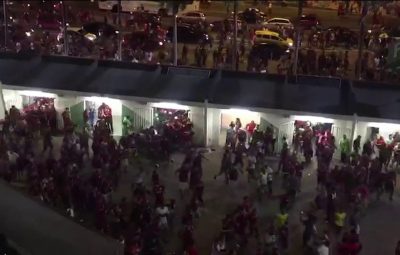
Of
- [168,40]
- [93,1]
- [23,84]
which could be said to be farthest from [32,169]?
[93,1]

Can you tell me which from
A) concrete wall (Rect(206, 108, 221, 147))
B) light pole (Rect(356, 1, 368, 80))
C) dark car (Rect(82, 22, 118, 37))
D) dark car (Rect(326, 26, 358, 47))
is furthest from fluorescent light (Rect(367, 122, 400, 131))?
dark car (Rect(82, 22, 118, 37))

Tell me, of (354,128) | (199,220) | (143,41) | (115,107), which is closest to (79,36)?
(143,41)

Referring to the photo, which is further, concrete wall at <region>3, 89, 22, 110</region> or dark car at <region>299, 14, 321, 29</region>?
dark car at <region>299, 14, 321, 29</region>

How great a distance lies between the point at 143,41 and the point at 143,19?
4329 millimetres

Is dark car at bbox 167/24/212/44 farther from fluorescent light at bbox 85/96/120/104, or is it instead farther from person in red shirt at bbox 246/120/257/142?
person in red shirt at bbox 246/120/257/142

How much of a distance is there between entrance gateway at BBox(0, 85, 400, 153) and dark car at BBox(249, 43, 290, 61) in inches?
363

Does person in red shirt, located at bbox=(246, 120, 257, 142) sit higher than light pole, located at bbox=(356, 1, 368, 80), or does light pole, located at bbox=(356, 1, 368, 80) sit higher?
light pole, located at bbox=(356, 1, 368, 80)

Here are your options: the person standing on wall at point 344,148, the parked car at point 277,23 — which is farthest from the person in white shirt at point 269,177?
the parked car at point 277,23

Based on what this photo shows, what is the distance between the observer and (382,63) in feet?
105

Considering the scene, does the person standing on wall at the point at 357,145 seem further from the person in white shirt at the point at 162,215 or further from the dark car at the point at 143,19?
the dark car at the point at 143,19

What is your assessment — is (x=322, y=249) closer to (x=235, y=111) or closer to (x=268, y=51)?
(x=235, y=111)

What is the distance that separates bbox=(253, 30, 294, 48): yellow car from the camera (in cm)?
3556

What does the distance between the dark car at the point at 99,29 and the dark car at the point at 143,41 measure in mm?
1924

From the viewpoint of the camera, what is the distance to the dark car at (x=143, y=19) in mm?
38531
